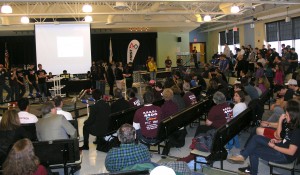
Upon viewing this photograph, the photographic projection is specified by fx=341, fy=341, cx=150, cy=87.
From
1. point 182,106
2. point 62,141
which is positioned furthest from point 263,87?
point 62,141

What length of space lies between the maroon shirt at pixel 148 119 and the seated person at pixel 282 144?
1.56 m

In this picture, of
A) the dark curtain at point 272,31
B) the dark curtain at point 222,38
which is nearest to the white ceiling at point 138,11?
the dark curtain at point 272,31

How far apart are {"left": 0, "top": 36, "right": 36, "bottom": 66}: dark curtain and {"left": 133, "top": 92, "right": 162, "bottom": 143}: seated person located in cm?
1899

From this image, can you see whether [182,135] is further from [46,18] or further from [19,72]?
[46,18]

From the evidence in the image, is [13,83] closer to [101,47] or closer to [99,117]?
[99,117]

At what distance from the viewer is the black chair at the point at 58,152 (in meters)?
4.22

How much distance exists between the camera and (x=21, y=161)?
2.81 meters

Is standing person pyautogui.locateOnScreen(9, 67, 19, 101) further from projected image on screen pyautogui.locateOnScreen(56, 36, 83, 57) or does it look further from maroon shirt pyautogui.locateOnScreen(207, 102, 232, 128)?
maroon shirt pyautogui.locateOnScreen(207, 102, 232, 128)

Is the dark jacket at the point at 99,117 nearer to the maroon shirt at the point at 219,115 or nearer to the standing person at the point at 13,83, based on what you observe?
the maroon shirt at the point at 219,115

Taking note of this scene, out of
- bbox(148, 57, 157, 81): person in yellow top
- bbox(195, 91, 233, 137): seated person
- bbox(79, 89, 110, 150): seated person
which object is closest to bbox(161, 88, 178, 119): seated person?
bbox(195, 91, 233, 137): seated person

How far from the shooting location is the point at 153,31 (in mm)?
23266

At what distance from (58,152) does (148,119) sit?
165 cm

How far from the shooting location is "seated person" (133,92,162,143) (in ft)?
17.8

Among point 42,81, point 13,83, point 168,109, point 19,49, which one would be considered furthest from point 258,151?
point 19,49
